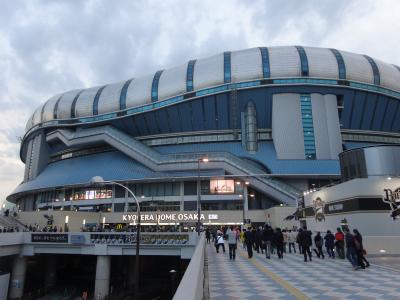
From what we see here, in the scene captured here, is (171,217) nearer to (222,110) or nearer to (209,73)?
(222,110)

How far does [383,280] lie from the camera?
1119cm

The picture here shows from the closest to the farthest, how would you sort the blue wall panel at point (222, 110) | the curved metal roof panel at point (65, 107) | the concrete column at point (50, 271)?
the concrete column at point (50, 271), the blue wall panel at point (222, 110), the curved metal roof panel at point (65, 107)

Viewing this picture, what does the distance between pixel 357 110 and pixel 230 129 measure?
2427 centimetres

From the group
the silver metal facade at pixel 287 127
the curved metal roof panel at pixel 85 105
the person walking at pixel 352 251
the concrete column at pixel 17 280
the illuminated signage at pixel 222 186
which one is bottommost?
the concrete column at pixel 17 280

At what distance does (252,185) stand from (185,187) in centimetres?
1237

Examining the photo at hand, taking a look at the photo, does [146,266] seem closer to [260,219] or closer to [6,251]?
[6,251]

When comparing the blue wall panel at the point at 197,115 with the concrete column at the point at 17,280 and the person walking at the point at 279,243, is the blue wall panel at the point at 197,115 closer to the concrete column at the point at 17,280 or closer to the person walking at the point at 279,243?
the concrete column at the point at 17,280

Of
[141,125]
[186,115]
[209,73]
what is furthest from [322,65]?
[141,125]

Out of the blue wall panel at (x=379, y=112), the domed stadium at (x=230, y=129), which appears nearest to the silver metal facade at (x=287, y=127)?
the domed stadium at (x=230, y=129)

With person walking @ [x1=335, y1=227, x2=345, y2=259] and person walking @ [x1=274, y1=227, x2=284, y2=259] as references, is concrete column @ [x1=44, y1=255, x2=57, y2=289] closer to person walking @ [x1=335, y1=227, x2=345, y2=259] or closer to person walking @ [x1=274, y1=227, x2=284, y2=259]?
person walking @ [x1=274, y1=227, x2=284, y2=259]

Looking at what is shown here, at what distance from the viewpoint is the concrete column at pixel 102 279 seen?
28.5 metres

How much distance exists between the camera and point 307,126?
2395 inches

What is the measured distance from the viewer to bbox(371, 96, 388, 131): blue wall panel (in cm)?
6444

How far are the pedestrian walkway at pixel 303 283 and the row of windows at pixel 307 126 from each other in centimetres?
4635
